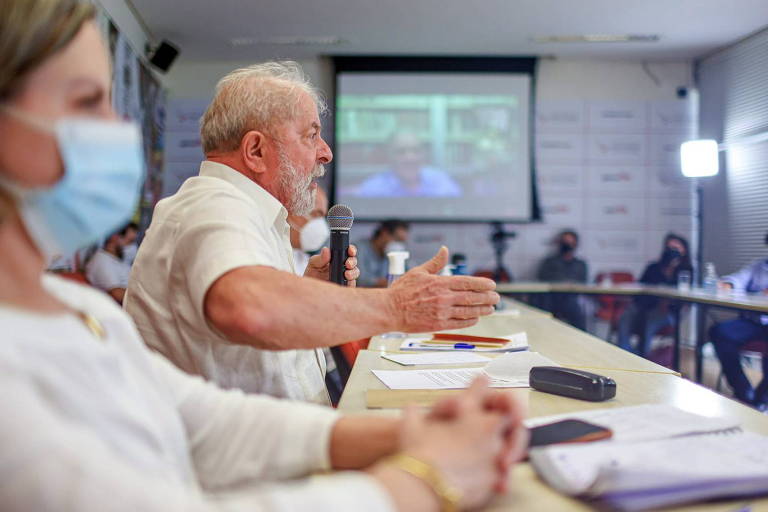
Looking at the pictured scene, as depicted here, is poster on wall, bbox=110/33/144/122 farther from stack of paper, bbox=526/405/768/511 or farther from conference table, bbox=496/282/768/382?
stack of paper, bbox=526/405/768/511

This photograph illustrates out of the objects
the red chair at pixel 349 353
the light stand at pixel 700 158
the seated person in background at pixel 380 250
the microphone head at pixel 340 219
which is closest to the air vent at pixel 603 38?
the light stand at pixel 700 158

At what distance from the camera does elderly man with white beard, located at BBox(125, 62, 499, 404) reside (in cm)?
110

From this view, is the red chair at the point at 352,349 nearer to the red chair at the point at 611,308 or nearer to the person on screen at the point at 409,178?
the red chair at the point at 611,308

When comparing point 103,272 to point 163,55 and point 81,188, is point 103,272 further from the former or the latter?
point 81,188

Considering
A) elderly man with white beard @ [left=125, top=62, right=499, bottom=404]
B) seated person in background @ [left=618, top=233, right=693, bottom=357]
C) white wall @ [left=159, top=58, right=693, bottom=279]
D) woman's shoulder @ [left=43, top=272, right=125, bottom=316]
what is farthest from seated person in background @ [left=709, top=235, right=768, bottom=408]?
woman's shoulder @ [left=43, top=272, right=125, bottom=316]

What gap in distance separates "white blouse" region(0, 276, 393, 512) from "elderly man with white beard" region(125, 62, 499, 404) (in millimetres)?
279

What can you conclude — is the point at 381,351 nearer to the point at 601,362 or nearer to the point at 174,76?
the point at 601,362

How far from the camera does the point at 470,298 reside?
50.5 inches

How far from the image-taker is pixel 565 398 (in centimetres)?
118

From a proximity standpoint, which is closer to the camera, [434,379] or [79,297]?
[79,297]

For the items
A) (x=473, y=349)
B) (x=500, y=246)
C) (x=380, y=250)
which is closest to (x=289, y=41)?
(x=380, y=250)

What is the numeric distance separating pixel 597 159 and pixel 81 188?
732 centimetres

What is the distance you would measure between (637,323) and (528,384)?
4.77 metres

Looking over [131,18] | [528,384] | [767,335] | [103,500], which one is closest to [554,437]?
[528,384]
